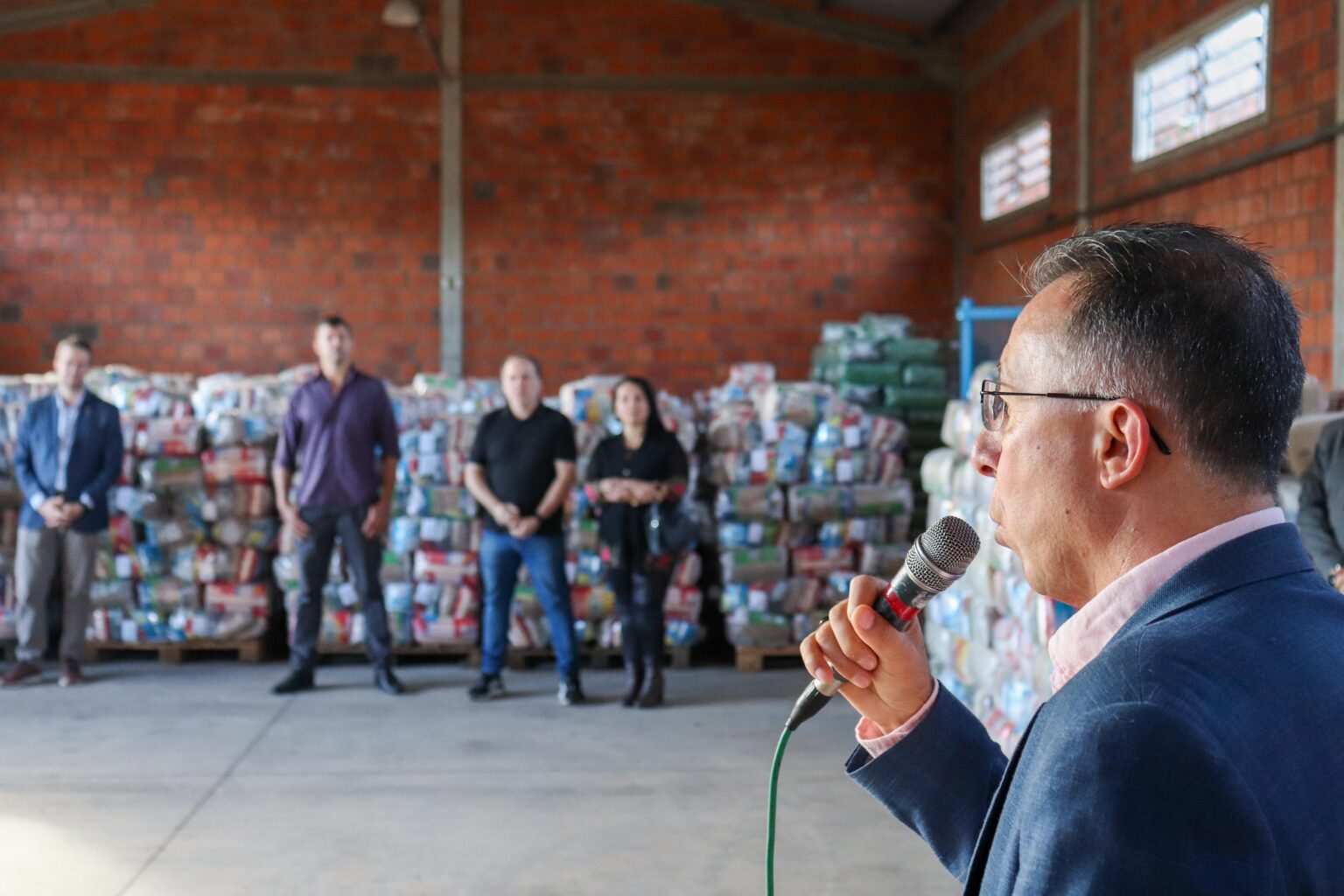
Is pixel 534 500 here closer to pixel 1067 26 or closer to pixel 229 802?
pixel 229 802

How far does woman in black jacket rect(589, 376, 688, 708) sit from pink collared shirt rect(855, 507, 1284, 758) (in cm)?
546

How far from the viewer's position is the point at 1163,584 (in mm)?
1063

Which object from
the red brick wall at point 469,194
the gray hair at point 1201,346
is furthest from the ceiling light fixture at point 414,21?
the gray hair at point 1201,346

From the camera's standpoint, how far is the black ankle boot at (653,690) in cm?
674

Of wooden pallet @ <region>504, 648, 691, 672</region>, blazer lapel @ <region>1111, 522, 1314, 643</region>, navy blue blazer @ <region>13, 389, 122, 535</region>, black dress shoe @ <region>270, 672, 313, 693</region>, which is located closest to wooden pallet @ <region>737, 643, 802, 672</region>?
wooden pallet @ <region>504, 648, 691, 672</region>

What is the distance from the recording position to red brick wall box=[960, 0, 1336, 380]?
7613mm

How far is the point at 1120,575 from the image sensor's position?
113 cm

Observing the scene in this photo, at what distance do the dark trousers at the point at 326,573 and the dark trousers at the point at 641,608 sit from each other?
139 cm

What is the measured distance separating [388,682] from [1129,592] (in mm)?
6416

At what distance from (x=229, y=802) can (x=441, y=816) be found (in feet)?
2.91

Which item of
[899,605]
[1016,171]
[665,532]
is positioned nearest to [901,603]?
[899,605]

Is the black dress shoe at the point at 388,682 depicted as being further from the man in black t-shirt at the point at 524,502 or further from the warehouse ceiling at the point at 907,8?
the warehouse ceiling at the point at 907,8

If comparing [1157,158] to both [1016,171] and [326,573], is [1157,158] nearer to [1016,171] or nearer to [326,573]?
[1016,171]

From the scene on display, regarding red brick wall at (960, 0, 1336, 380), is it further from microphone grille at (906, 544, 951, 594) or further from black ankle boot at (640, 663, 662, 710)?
microphone grille at (906, 544, 951, 594)
